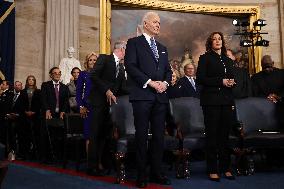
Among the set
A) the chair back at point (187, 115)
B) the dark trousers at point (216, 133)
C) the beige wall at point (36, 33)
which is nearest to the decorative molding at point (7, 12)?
the beige wall at point (36, 33)

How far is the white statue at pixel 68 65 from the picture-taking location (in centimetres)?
855

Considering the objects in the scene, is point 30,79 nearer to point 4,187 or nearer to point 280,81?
point 4,187

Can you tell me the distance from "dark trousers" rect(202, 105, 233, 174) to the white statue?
16.6 feet

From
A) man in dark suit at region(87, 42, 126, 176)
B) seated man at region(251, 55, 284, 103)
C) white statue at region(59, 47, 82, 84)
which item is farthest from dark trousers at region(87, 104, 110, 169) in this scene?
white statue at region(59, 47, 82, 84)

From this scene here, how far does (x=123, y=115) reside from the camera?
468cm

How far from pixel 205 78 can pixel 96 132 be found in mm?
1380

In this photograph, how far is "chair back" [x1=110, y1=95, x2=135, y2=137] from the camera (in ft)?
15.0

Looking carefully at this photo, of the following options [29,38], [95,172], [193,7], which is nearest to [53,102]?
[95,172]

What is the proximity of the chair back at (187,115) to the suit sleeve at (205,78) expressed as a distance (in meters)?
0.94

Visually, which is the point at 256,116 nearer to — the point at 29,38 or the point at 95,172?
the point at 95,172

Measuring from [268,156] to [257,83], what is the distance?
3.82 ft

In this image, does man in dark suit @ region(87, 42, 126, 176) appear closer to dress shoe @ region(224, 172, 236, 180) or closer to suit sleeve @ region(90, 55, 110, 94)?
suit sleeve @ region(90, 55, 110, 94)

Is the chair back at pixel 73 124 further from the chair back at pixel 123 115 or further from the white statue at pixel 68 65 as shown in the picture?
the white statue at pixel 68 65

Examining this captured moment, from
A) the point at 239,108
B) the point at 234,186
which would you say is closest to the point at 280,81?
the point at 239,108
